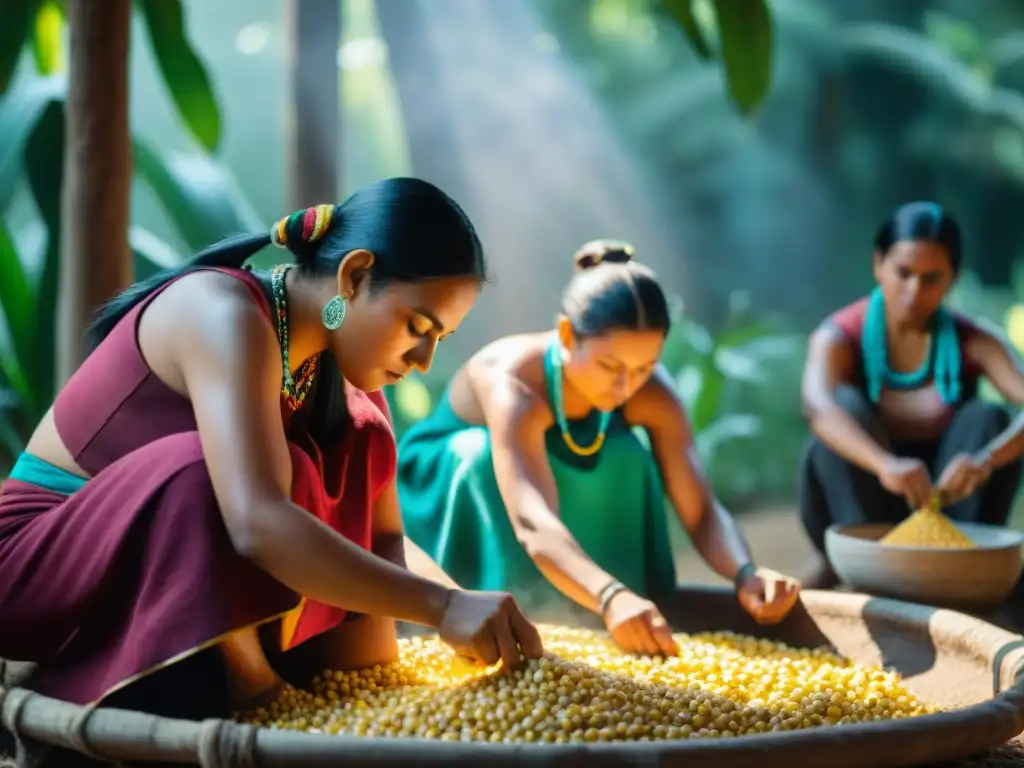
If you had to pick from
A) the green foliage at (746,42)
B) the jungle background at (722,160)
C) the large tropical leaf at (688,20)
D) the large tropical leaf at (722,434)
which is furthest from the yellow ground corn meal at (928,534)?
the large tropical leaf at (722,434)

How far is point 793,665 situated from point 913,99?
710cm

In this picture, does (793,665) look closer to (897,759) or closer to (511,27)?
(897,759)

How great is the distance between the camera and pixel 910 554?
2.56m

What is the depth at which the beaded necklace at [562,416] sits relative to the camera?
249 cm

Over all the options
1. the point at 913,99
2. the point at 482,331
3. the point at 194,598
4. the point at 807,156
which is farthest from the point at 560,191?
the point at 194,598

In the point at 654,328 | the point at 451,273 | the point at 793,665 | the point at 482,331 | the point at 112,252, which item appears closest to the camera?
the point at 451,273

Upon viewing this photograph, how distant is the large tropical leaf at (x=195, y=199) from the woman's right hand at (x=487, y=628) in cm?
256

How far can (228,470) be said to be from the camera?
A: 149cm

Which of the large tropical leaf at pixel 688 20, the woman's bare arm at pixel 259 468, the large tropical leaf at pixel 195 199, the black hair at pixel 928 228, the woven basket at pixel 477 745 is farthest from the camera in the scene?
the large tropical leaf at pixel 195 199

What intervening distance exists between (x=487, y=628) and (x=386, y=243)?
1.71 feet

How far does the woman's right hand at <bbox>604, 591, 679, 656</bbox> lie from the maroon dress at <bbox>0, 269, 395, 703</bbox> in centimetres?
61

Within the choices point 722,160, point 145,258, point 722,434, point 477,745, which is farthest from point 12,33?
point 722,160

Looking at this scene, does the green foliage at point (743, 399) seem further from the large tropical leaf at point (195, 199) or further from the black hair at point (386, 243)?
the black hair at point (386, 243)

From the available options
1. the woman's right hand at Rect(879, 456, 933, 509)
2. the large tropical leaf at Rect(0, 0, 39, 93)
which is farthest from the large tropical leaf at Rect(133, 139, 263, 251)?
the woman's right hand at Rect(879, 456, 933, 509)
